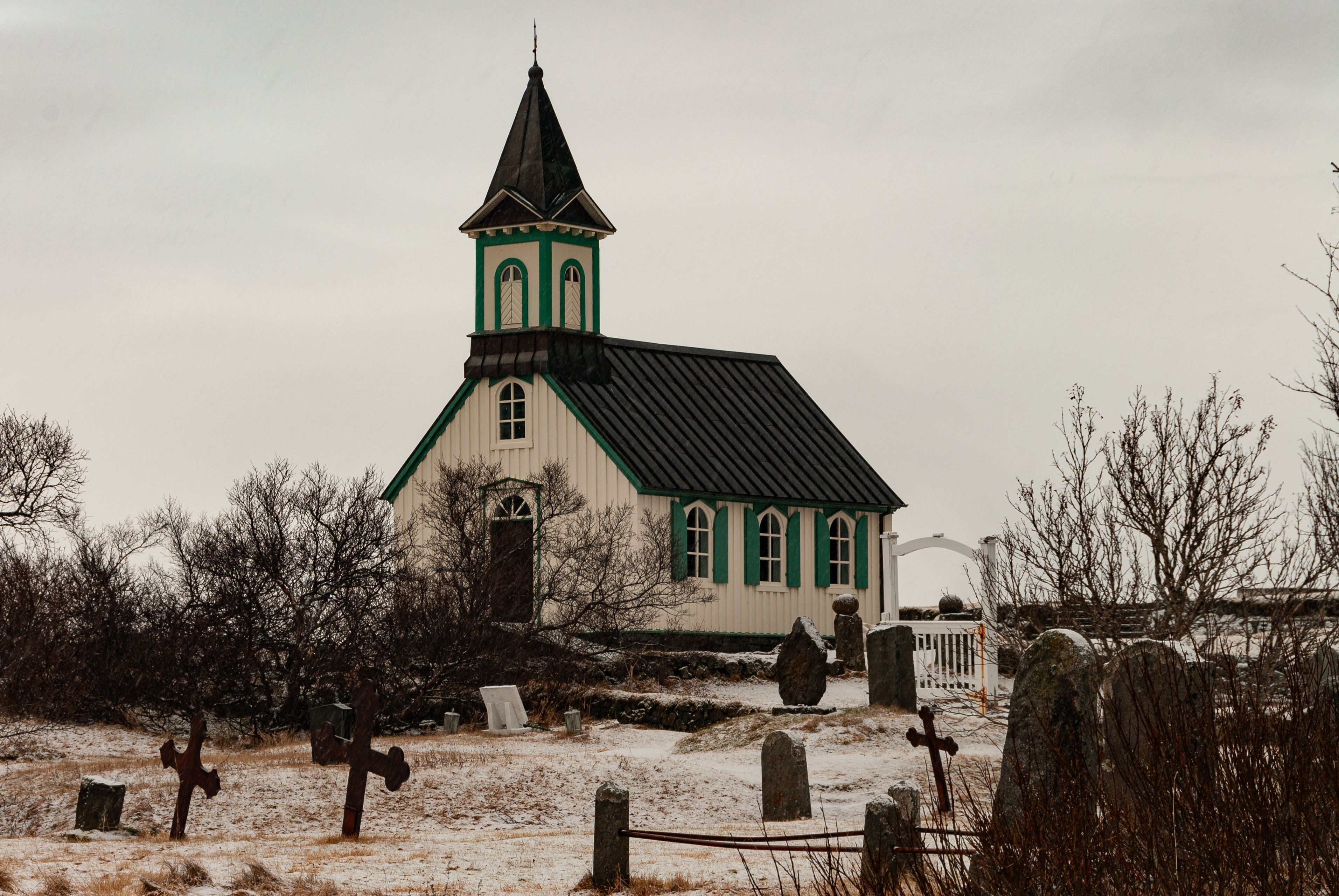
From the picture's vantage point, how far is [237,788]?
58.1 ft

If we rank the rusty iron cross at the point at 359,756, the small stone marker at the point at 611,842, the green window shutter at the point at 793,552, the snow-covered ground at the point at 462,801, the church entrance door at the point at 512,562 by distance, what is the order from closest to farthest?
the small stone marker at the point at 611,842 < the snow-covered ground at the point at 462,801 < the rusty iron cross at the point at 359,756 < the church entrance door at the point at 512,562 < the green window shutter at the point at 793,552

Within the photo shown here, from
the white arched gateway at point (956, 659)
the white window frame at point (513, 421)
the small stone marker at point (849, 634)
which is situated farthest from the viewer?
the white window frame at point (513, 421)

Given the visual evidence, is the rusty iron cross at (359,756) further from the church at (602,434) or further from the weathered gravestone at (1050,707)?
the church at (602,434)

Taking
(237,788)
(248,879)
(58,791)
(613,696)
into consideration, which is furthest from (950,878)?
(613,696)

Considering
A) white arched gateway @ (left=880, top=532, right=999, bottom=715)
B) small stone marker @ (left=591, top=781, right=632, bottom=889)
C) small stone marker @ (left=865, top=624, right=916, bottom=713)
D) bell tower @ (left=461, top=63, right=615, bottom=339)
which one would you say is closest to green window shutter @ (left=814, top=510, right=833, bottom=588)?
bell tower @ (left=461, top=63, right=615, bottom=339)

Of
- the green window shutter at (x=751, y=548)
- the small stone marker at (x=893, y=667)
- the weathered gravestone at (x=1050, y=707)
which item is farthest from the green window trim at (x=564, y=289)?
the weathered gravestone at (x=1050, y=707)

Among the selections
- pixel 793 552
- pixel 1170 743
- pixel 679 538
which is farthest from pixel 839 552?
pixel 1170 743

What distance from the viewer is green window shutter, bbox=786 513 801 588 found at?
35062 mm

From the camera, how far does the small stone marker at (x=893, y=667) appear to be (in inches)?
897

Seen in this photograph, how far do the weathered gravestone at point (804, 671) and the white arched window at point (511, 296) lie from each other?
37.4 ft

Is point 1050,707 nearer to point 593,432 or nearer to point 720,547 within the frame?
point 593,432

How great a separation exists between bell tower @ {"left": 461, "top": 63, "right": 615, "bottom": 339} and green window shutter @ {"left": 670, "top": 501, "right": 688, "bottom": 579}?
4.27 meters

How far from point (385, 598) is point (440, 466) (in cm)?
584

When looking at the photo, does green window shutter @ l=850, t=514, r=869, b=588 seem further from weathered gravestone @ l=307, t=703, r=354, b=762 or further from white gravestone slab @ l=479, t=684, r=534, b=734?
weathered gravestone @ l=307, t=703, r=354, b=762
